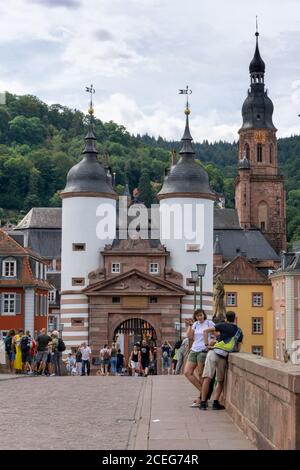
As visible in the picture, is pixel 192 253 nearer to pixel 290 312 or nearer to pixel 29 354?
pixel 290 312

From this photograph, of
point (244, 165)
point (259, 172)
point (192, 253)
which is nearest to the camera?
point (192, 253)

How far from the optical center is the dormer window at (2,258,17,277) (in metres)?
69.8

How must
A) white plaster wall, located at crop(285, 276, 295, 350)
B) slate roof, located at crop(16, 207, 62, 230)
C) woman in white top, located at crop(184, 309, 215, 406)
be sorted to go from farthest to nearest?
slate roof, located at crop(16, 207, 62, 230) → white plaster wall, located at crop(285, 276, 295, 350) → woman in white top, located at crop(184, 309, 215, 406)

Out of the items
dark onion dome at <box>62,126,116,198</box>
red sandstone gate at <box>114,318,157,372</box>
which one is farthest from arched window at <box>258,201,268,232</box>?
red sandstone gate at <box>114,318,157,372</box>

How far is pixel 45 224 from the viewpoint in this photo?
144625 millimetres

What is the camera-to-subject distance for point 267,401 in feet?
40.2

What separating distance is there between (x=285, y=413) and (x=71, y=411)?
30.8ft

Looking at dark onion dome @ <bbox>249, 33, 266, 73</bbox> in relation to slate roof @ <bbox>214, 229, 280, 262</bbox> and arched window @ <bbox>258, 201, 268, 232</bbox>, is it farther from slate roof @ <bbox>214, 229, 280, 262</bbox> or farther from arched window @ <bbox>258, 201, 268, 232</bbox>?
slate roof @ <bbox>214, 229, 280, 262</bbox>

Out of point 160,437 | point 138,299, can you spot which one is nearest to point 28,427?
point 160,437

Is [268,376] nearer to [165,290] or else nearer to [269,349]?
[165,290]

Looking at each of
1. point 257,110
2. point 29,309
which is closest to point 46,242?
point 257,110

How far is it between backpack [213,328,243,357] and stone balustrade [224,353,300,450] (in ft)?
3.69

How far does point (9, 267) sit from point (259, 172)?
280 feet

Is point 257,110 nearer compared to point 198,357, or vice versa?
point 198,357
